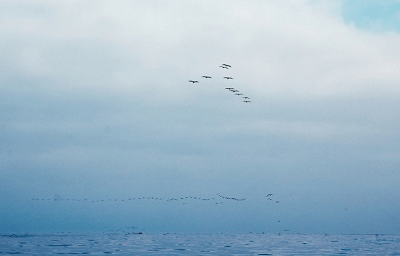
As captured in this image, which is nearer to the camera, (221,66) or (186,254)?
(221,66)

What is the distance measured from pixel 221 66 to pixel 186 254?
3688 cm

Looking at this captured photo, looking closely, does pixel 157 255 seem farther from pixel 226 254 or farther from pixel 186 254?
pixel 226 254

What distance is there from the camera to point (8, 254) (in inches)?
3246

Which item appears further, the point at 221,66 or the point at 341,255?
the point at 341,255

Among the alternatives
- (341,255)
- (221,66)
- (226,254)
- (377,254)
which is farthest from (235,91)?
(377,254)

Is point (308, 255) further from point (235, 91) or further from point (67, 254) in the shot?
point (67, 254)

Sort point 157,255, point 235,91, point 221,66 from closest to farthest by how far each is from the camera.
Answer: point 221,66, point 235,91, point 157,255

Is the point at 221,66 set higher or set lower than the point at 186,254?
higher

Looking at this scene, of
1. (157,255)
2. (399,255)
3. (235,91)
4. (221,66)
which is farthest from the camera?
(399,255)

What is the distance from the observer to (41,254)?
3287 inches

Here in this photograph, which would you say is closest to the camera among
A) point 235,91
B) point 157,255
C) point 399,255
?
point 235,91

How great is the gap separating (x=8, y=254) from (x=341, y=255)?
55975mm

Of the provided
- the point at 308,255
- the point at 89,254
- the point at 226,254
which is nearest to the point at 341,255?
the point at 308,255

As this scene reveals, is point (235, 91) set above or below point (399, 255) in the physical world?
above
